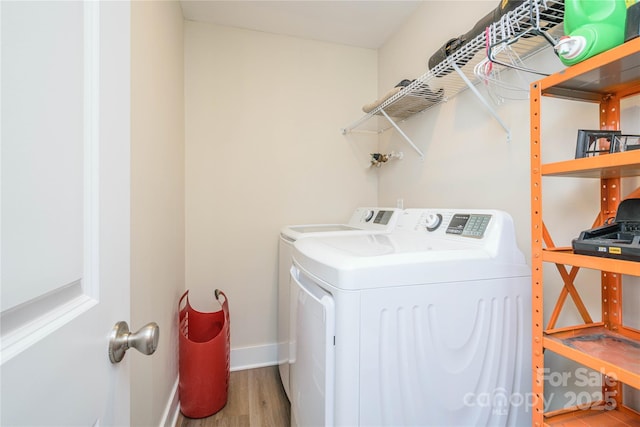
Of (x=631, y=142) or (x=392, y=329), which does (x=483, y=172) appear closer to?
(x=631, y=142)

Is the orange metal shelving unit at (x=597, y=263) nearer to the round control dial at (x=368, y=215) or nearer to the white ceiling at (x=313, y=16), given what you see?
the round control dial at (x=368, y=215)

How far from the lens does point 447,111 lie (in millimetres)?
1733

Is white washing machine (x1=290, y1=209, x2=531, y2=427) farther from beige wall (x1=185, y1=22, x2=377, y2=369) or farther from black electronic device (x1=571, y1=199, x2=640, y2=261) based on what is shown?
Result: beige wall (x1=185, y1=22, x2=377, y2=369)

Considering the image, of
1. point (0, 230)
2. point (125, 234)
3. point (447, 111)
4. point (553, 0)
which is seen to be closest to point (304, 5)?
point (447, 111)

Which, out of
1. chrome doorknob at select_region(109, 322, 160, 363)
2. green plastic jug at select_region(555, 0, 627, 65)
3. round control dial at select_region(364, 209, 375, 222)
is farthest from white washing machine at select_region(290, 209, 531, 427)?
round control dial at select_region(364, 209, 375, 222)

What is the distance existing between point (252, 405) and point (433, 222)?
1.57 meters

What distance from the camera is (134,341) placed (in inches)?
21.5

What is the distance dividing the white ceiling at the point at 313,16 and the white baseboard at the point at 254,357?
2480mm

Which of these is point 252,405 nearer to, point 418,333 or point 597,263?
point 418,333

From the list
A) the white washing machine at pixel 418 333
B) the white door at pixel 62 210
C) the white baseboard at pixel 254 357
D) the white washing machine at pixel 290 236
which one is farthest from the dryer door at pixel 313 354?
the white baseboard at pixel 254 357

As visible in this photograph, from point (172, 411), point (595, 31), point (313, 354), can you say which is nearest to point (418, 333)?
point (313, 354)

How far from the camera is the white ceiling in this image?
1943 millimetres

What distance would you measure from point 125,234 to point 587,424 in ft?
4.48

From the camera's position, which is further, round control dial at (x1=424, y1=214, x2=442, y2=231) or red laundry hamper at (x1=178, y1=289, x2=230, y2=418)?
red laundry hamper at (x1=178, y1=289, x2=230, y2=418)
